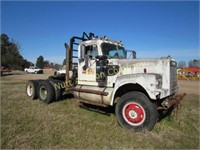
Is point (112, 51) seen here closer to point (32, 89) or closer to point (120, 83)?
point (120, 83)

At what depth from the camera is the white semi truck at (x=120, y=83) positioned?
187 inches

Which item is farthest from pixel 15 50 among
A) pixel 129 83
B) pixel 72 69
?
pixel 129 83

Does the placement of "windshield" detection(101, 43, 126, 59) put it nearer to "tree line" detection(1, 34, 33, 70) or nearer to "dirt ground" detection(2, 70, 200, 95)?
"dirt ground" detection(2, 70, 200, 95)

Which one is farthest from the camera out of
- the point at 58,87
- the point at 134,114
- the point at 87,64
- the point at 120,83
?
the point at 58,87

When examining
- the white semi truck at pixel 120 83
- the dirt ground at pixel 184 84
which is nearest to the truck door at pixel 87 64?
the white semi truck at pixel 120 83

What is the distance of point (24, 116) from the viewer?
5793 mm

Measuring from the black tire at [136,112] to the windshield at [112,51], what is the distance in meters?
2.01

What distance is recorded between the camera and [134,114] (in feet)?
15.9

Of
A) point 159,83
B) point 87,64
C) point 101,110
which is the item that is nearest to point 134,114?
point 159,83

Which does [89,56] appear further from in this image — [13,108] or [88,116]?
[13,108]

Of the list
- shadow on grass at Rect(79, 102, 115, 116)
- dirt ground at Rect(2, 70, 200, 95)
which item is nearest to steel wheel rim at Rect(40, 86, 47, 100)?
shadow on grass at Rect(79, 102, 115, 116)

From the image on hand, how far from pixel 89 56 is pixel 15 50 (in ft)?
179

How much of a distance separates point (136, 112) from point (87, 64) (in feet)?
8.75

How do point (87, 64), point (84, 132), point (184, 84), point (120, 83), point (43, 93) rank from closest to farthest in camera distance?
point (84, 132), point (120, 83), point (87, 64), point (43, 93), point (184, 84)
